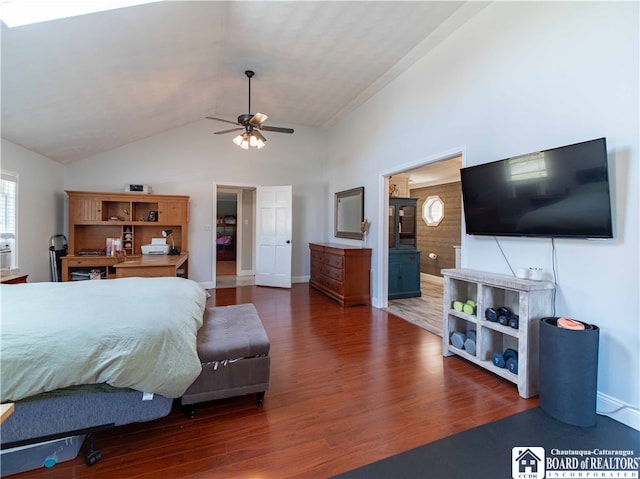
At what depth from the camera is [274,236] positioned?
6.24 meters

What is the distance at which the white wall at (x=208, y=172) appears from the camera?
17.7ft

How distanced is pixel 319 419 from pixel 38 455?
152cm

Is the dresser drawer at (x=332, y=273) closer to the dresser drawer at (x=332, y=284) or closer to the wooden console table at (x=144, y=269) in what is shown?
the dresser drawer at (x=332, y=284)

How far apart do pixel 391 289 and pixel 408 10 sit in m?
3.98

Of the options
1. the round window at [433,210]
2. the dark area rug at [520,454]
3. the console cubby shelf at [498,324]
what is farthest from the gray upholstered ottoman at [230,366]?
the round window at [433,210]

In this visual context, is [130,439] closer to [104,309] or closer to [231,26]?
[104,309]

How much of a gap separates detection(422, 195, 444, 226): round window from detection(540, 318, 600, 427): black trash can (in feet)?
18.9

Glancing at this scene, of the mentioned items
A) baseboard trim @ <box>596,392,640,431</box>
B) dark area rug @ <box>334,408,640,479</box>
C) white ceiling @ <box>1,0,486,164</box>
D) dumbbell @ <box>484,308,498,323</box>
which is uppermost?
white ceiling @ <box>1,0,486,164</box>

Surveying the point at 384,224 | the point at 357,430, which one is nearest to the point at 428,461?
the point at 357,430

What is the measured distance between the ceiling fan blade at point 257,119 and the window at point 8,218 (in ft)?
A: 9.91

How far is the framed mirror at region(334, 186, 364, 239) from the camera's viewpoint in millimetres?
5285

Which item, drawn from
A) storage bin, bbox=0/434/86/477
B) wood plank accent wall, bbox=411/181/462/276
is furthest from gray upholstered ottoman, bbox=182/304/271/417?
wood plank accent wall, bbox=411/181/462/276

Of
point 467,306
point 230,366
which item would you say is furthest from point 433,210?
point 230,366

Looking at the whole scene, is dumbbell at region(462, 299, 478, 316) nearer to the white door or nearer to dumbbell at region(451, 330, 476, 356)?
dumbbell at region(451, 330, 476, 356)
